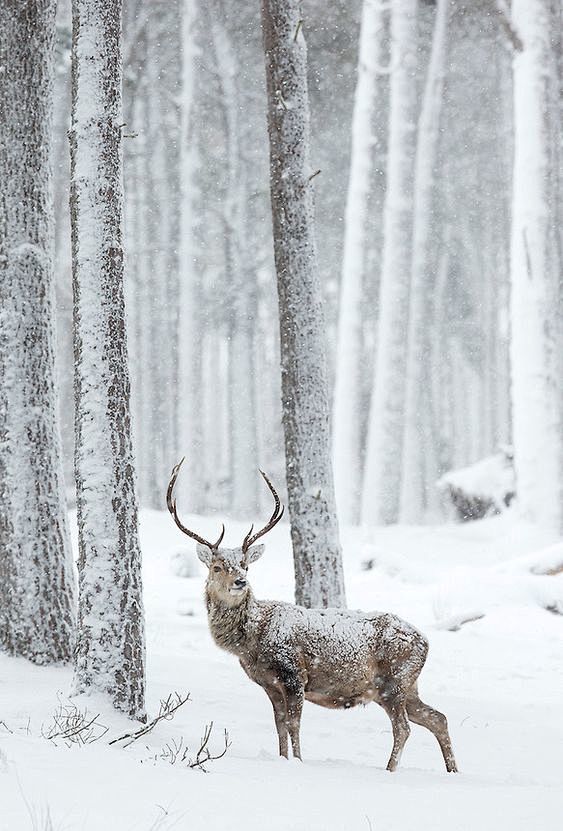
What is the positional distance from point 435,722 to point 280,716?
3.50ft

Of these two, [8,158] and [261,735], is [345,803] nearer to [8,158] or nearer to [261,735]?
[261,735]

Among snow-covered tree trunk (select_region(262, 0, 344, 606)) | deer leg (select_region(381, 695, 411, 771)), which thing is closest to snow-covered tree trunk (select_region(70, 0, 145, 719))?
deer leg (select_region(381, 695, 411, 771))

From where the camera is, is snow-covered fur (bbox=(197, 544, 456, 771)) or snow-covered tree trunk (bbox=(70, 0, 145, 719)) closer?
snow-covered fur (bbox=(197, 544, 456, 771))

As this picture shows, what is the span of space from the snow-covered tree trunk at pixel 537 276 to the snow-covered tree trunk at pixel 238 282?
34.7 ft

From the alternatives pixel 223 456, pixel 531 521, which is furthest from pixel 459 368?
pixel 531 521

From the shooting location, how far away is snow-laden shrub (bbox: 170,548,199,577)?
14.4 meters

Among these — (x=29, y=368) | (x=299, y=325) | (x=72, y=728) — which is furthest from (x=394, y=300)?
(x=72, y=728)

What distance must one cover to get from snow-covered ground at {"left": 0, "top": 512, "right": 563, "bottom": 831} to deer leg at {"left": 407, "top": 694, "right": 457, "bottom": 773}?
0.45 feet

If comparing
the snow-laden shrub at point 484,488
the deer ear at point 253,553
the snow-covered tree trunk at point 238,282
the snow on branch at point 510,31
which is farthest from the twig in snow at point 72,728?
the snow-covered tree trunk at point 238,282

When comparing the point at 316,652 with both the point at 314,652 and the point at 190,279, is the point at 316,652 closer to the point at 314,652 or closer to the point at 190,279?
the point at 314,652

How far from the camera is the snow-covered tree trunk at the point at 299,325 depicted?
9.04 m

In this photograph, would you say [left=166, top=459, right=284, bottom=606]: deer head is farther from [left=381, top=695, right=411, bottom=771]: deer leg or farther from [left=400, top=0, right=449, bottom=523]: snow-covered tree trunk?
[left=400, top=0, right=449, bottom=523]: snow-covered tree trunk

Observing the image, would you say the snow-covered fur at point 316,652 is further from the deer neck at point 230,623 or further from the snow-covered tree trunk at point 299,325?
the snow-covered tree trunk at point 299,325

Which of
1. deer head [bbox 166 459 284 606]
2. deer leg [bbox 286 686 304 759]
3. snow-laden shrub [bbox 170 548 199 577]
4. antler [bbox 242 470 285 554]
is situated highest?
antler [bbox 242 470 285 554]
